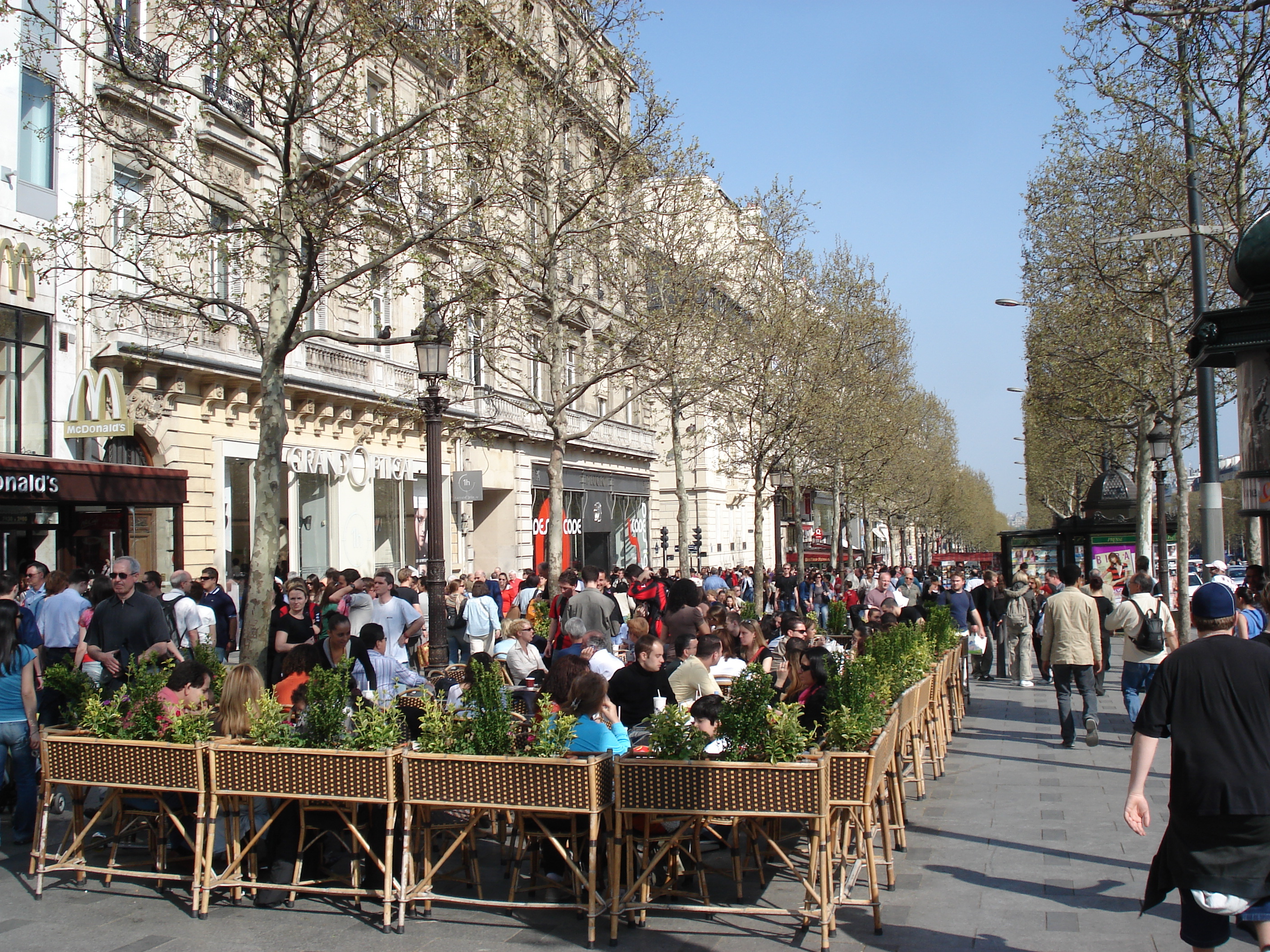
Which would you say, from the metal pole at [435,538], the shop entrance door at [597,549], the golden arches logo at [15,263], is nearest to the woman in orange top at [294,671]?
the metal pole at [435,538]

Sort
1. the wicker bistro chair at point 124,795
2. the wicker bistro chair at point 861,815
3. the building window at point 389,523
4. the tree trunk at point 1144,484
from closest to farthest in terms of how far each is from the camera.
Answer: the wicker bistro chair at point 861,815, the wicker bistro chair at point 124,795, the tree trunk at point 1144,484, the building window at point 389,523

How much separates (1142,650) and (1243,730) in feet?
23.5

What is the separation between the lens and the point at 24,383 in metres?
16.9

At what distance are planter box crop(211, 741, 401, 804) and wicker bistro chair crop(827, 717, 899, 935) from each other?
2258 millimetres

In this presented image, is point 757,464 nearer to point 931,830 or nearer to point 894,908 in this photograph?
point 931,830

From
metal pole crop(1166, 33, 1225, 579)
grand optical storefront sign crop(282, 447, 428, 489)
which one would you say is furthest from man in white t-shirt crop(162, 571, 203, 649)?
metal pole crop(1166, 33, 1225, 579)

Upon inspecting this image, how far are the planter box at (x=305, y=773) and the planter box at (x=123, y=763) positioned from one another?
162 mm

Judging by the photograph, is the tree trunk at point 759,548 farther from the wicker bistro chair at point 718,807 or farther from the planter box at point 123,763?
the planter box at point 123,763

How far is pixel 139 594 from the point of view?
8914 millimetres

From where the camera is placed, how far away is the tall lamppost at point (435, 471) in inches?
496

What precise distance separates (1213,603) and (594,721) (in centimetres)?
323

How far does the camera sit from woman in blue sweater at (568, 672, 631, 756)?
19.8ft

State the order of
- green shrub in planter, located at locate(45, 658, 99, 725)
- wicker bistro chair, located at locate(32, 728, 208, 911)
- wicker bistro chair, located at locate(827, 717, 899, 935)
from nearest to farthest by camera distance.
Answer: wicker bistro chair, located at locate(827, 717, 899, 935), wicker bistro chair, located at locate(32, 728, 208, 911), green shrub in planter, located at locate(45, 658, 99, 725)

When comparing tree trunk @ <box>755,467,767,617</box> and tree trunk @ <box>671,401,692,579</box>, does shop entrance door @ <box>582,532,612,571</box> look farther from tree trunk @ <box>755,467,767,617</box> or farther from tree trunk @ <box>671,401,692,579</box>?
tree trunk @ <box>755,467,767,617</box>
